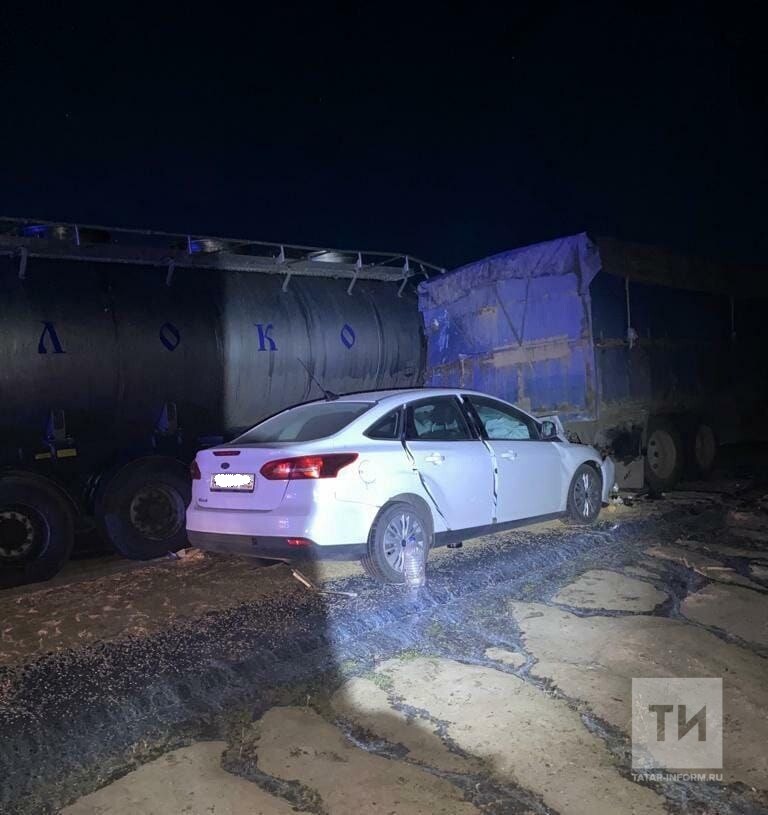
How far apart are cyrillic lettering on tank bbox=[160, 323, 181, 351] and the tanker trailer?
0.04 ft

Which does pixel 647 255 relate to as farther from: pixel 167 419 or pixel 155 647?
pixel 155 647

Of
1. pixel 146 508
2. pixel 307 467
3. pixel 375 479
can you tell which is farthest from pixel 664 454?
pixel 146 508

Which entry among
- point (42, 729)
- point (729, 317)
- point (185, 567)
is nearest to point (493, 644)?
point (42, 729)

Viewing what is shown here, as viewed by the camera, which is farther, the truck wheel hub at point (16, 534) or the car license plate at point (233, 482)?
the truck wheel hub at point (16, 534)

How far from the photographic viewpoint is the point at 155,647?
4.45m

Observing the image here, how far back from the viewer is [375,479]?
5234mm

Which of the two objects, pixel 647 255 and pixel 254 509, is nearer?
Result: pixel 254 509

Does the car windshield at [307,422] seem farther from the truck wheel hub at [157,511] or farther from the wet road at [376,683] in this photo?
the truck wheel hub at [157,511]

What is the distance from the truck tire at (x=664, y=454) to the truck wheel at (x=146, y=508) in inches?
240

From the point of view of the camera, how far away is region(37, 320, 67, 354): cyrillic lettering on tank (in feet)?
22.9

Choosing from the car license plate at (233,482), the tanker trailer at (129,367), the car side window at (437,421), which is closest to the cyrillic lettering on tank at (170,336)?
the tanker trailer at (129,367)

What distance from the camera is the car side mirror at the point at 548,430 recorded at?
7.11 metres

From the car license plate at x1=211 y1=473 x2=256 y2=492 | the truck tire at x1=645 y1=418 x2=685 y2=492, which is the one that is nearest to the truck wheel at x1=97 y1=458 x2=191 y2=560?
the car license plate at x1=211 y1=473 x2=256 y2=492

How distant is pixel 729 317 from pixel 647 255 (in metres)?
2.86
